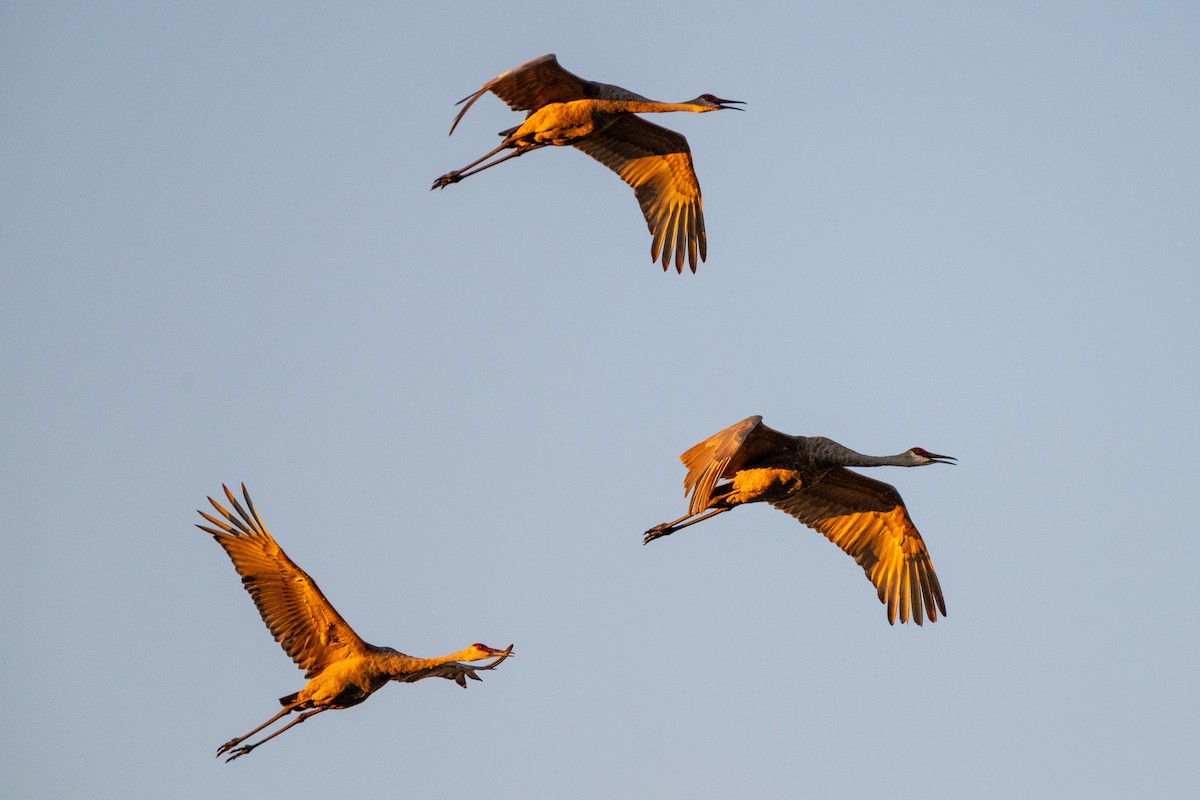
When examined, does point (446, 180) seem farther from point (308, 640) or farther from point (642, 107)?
point (308, 640)

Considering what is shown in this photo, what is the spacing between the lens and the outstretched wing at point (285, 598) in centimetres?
1861

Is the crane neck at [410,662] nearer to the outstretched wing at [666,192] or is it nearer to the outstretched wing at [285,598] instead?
the outstretched wing at [285,598]

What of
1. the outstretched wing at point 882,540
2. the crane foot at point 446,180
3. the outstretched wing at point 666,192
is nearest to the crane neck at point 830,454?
the outstretched wing at point 882,540

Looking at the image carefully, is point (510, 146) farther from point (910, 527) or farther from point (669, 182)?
point (910, 527)

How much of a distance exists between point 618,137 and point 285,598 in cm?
756

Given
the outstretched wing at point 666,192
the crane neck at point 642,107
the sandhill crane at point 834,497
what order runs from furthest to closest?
the outstretched wing at point 666,192 < the crane neck at point 642,107 < the sandhill crane at point 834,497

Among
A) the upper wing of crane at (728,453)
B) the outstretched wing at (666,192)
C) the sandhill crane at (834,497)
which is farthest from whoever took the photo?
the outstretched wing at (666,192)

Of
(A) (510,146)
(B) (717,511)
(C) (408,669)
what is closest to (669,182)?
(A) (510,146)

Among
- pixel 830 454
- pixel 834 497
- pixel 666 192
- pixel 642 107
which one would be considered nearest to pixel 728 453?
pixel 830 454

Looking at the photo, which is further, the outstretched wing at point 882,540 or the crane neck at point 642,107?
the outstretched wing at point 882,540

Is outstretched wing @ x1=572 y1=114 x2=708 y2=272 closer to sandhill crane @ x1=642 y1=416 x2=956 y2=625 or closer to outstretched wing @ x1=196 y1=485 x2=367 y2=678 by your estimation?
sandhill crane @ x1=642 y1=416 x2=956 y2=625

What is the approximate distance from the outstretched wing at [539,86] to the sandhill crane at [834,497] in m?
4.87

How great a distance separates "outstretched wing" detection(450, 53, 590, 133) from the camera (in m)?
19.5

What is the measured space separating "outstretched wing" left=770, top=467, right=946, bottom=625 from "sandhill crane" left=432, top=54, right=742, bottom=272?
12.3 feet
